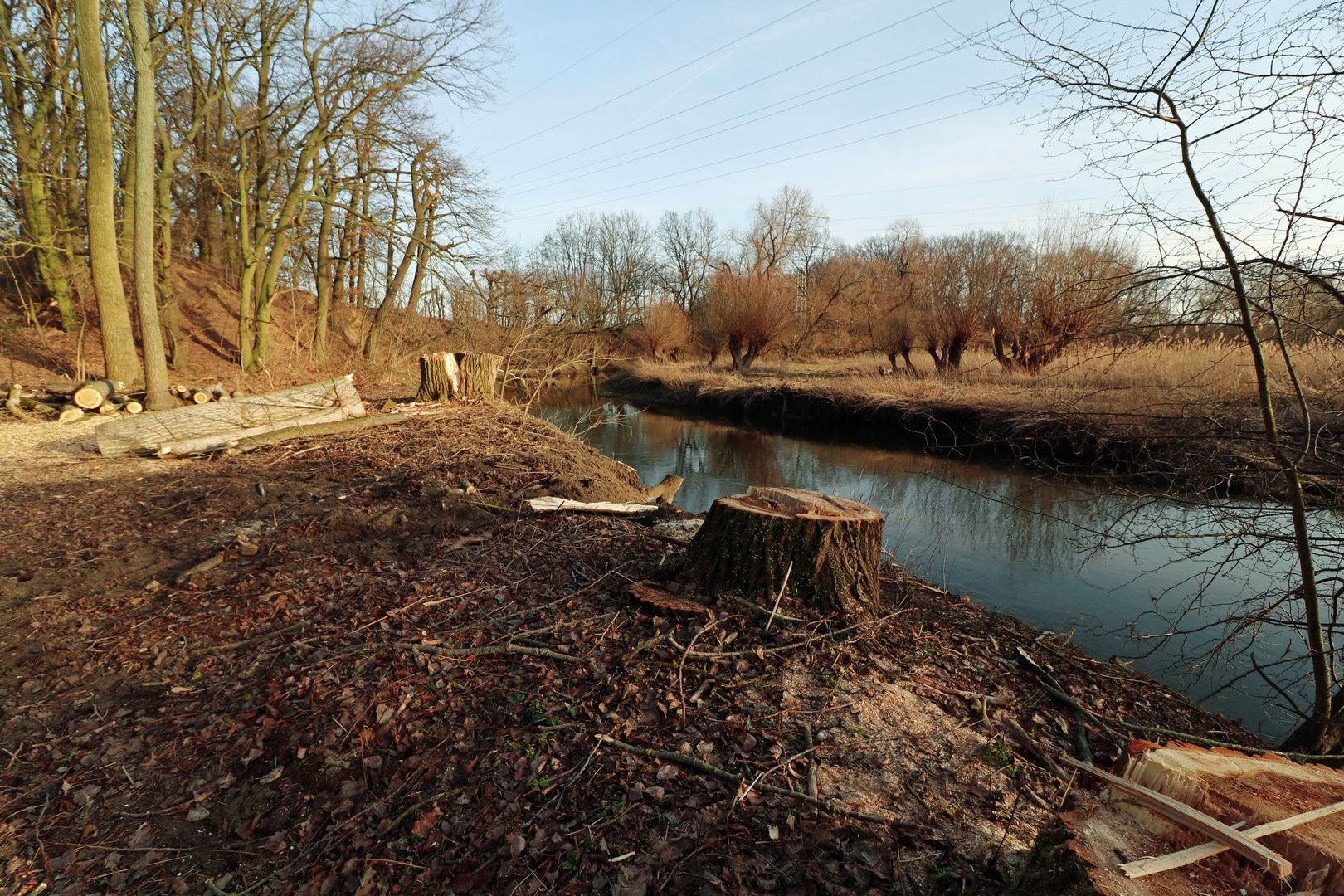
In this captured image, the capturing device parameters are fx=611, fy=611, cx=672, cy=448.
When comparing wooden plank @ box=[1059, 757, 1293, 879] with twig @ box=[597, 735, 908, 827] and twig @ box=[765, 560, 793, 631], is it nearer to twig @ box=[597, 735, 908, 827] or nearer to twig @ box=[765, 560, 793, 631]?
twig @ box=[597, 735, 908, 827]

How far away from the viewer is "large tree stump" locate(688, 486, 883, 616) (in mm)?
3617

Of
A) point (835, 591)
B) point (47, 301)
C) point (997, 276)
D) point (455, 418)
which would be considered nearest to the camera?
point (835, 591)

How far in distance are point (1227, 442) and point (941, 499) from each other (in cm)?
793

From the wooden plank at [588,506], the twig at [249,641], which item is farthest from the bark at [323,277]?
the twig at [249,641]

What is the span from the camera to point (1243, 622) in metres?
3.13

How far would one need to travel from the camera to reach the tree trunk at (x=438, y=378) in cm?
1001

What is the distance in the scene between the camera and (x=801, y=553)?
11.9 feet

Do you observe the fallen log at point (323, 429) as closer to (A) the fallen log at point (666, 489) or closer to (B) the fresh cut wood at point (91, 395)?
(A) the fallen log at point (666, 489)

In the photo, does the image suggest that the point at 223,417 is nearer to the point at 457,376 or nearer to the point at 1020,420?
the point at 457,376

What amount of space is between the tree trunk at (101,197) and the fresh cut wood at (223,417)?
3.55m

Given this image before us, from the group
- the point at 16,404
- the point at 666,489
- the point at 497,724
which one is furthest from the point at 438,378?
the point at 497,724

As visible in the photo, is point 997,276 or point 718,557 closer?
point 718,557

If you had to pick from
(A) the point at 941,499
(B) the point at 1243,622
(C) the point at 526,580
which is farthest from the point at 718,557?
(A) the point at 941,499

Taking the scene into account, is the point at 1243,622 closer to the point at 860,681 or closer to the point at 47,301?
the point at 860,681
